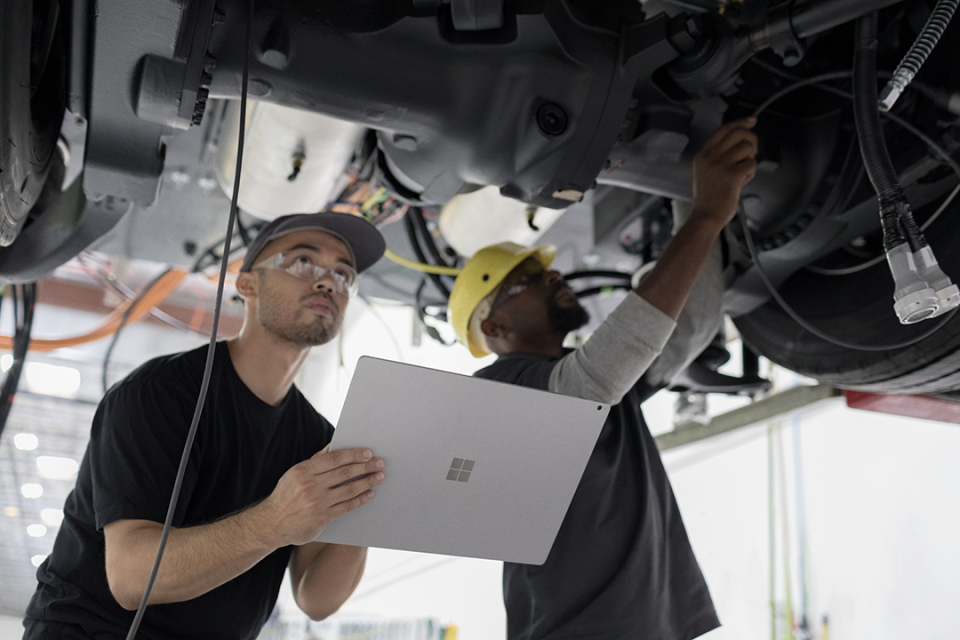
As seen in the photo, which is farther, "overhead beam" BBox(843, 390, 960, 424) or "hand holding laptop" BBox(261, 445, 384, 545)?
"overhead beam" BBox(843, 390, 960, 424)

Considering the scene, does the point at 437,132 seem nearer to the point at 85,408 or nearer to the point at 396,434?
the point at 396,434

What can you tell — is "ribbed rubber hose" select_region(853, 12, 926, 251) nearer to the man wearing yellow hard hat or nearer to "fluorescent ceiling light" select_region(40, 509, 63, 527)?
the man wearing yellow hard hat

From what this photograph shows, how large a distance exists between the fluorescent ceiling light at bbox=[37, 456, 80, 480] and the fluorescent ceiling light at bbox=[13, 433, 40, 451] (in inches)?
4.2

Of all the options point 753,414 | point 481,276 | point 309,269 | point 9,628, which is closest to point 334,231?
point 309,269

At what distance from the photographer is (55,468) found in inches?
193

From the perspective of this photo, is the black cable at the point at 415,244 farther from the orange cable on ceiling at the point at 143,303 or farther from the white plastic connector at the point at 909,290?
the white plastic connector at the point at 909,290

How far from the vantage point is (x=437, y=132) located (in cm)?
107

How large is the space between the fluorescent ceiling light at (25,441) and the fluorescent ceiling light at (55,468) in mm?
105

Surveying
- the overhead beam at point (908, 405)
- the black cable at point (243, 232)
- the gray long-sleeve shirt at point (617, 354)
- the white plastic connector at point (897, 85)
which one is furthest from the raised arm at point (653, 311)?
the black cable at point (243, 232)

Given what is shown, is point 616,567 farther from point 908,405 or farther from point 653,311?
point 908,405

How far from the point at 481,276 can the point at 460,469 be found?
0.77 metres

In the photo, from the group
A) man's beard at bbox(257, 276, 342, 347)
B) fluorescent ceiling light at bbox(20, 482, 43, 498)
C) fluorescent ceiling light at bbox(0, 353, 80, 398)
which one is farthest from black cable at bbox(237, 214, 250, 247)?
fluorescent ceiling light at bbox(20, 482, 43, 498)

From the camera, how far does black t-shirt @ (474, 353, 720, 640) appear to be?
4.23 feet

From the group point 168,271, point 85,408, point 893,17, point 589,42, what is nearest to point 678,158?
point 589,42
